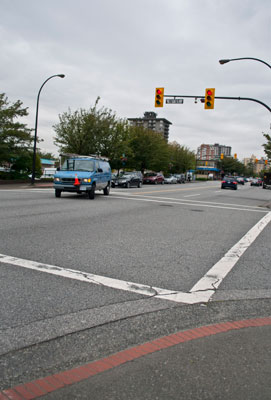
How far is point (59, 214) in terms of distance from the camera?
10.8 metres

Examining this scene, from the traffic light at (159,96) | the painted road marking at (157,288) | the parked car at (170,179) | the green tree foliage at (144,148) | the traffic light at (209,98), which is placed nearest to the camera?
the painted road marking at (157,288)

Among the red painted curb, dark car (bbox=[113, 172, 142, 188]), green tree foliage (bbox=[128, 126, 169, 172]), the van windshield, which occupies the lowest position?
the red painted curb

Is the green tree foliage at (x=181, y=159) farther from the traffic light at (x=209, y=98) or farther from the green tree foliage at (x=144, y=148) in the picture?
the traffic light at (x=209, y=98)

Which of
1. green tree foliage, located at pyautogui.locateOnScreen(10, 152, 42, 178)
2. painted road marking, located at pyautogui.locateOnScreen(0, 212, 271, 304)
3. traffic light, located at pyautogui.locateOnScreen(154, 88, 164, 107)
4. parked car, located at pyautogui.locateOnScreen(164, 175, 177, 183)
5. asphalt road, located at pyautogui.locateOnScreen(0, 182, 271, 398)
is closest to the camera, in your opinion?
asphalt road, located at pyautogui.locateOnScreen(0, 182, 271, 398)

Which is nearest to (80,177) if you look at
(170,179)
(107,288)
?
(107,288)

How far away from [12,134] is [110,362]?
82.9ft

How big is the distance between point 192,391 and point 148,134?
50.1 meters

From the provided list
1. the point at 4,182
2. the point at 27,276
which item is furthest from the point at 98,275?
the point at 4,182

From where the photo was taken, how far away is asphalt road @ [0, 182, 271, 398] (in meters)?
3.05

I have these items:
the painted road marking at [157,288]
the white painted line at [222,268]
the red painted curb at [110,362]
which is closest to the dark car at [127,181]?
the white painted line at [222,268]

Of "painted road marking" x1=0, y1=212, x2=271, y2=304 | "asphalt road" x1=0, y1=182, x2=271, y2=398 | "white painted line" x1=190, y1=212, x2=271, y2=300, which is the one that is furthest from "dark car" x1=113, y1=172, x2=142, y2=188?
"painted road marking" x1=0, y1=212, x2=271, y2=304

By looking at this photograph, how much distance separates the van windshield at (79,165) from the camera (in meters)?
17.5

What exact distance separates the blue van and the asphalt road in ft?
25.9

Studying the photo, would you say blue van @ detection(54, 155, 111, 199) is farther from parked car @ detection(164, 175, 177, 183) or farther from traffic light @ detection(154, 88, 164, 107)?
parked car @ detection(164, 175, 177, 183)
